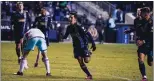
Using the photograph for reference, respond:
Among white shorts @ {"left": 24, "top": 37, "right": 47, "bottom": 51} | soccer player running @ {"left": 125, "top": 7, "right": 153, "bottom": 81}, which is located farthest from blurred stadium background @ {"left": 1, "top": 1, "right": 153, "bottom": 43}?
soccer player running @ {"left": 125, "top": 7, "right": 153, "bottom": 81}

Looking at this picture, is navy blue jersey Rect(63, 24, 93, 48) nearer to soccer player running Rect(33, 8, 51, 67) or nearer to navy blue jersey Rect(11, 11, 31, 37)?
soccer player running Rect(33, 8, 51, 67)

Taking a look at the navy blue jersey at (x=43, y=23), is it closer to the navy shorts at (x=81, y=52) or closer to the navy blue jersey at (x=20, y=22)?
the navy blue jersey at (x=20, y=22)

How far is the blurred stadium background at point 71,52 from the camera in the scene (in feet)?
48.7

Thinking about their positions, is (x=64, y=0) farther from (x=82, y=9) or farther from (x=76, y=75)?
(x=76, y=75)

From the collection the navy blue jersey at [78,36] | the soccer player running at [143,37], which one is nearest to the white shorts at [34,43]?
the navy blue jersey at [78,36]

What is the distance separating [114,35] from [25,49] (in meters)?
23.1

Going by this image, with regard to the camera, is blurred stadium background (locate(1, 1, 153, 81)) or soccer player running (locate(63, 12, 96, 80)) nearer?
soccer player running (locate(63, 12, 96, 80))

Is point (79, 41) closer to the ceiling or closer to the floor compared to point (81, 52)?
closer to the ceiling

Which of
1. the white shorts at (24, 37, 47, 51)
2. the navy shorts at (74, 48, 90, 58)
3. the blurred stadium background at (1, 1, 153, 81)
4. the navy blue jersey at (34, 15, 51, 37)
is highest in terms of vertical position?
the navy blue jersey at (34, 15, 51, 37)

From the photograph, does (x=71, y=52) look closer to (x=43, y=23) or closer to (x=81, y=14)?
(x=43, y=23)

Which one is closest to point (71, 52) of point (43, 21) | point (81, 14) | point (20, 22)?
point (20, 22)

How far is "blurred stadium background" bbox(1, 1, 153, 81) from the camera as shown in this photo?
584 inches

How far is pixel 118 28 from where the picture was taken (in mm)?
36562

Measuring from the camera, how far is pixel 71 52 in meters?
25.3
